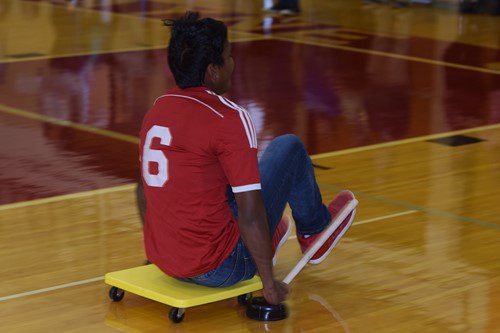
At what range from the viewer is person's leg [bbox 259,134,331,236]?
135 inches

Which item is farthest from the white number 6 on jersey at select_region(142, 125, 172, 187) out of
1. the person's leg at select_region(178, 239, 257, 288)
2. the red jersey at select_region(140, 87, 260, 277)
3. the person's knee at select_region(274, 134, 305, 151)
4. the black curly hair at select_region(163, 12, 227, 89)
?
the person's knee at select_region(274, 134, 305, 151)

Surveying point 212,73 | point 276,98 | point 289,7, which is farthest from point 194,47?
point 289,7

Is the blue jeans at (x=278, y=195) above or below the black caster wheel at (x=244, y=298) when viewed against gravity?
above

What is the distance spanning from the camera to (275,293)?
10.7 feet

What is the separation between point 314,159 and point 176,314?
246cm

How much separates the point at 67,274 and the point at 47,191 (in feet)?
3.92

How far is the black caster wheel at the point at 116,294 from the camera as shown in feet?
11.6

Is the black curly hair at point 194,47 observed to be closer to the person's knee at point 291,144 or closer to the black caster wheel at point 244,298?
the person's knee at point 291,144

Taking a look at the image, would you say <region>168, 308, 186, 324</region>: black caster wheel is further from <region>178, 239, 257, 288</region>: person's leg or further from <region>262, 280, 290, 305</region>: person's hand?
<region>262, 280, 290, 305</region>: person's hand

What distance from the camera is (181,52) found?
126 inches

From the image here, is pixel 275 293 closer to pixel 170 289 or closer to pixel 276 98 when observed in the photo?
pixel 170 289

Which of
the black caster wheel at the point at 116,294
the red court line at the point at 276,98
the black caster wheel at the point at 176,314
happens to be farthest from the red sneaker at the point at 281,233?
the red court line at the point at 276,98

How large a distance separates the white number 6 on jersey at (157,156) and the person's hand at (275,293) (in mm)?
442

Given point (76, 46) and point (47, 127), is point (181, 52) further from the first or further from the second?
point (76, 46)
